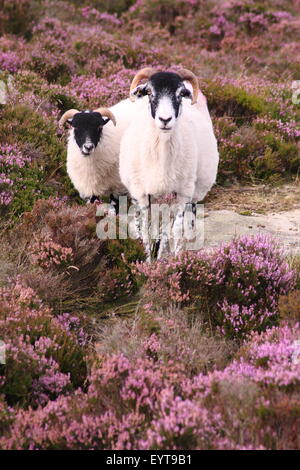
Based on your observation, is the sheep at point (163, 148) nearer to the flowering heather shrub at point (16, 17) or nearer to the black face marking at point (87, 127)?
the black face marking at point (87, 127)

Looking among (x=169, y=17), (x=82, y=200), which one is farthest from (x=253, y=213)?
(x=169, y=17)

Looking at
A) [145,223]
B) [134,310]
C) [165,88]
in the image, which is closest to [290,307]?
[134,310]

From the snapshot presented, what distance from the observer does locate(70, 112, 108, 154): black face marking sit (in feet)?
24.7

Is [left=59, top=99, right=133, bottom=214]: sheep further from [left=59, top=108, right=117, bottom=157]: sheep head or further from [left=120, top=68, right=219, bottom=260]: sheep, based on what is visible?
[left=120, top=68, right=219, bottom=260]: sheep

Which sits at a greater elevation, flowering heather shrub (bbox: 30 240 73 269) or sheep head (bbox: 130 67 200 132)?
sheep head (bbox: 130 67 200 132)

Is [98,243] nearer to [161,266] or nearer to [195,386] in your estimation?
[161,266]

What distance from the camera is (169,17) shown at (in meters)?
18.2

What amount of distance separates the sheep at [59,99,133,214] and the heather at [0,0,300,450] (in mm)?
402

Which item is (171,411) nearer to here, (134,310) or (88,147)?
(134,310)

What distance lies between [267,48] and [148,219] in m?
11.1

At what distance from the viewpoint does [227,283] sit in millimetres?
5480

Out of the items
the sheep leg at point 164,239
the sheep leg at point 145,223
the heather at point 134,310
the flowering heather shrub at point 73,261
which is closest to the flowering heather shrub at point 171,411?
the heather at point 134,310

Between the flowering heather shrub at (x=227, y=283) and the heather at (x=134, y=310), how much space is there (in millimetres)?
15
